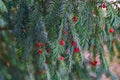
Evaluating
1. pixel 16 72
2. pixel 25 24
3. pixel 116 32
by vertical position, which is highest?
pixel 25 24

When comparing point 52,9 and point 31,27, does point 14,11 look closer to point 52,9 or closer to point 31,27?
point 31,27

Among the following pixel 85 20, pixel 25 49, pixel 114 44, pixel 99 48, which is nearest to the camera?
pixel 85 20

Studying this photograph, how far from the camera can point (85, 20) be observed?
1.34m

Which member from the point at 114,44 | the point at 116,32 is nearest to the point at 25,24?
the point at 116,32

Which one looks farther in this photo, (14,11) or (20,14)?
(14,11)

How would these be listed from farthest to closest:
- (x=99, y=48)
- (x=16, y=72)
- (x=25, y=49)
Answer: (x=16, y=72) → (x=25, y=49) → (x=99, y=48)

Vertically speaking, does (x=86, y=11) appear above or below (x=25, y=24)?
above

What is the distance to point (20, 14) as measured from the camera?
1646 millimetres

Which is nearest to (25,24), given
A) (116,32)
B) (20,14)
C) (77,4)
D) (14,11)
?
(20,14)

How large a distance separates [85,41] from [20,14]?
44 cm

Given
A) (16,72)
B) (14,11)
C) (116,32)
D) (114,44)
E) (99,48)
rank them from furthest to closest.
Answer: (16,72) → (114,44) → (116,32) → (14,11) → (99,48)

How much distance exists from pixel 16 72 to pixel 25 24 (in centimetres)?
120

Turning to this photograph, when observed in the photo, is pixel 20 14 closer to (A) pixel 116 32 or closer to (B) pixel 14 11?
(B) pixel 14 11

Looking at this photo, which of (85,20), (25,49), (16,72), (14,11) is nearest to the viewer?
(85,20)
